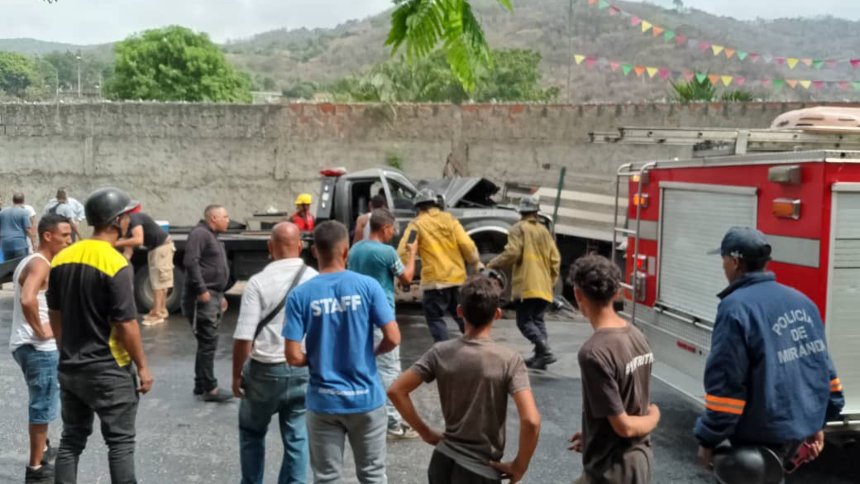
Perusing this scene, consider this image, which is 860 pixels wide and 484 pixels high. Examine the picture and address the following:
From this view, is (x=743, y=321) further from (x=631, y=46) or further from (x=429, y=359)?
(x=631, y=46)

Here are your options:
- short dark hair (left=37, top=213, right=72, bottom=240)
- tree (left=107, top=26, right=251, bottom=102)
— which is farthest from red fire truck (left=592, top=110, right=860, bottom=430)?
tree (left=107, top=26, right=251, bottom=102)

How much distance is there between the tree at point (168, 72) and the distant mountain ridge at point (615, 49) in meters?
24.8

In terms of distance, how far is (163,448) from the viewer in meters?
6.36

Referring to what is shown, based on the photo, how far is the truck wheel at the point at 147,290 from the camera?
12.1 meters

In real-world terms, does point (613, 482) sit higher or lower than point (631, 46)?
lower

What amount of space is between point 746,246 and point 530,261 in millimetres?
4866

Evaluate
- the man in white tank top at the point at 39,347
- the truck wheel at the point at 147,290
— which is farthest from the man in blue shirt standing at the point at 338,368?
the truck wheel at the point at 147,290

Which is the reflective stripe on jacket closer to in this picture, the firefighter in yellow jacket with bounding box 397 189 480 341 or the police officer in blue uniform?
the firefighter in yellow jacket with bounding box 397 189 480 341

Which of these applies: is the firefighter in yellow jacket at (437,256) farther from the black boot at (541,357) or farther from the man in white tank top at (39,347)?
the man in white tank top at (39,347)

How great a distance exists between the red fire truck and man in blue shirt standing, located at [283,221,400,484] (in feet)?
8.69

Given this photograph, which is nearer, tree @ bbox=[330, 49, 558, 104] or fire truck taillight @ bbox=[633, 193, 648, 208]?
tree @ bbox=[330, 49, 558, 104]

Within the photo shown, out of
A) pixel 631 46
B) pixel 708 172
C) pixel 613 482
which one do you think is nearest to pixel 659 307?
pixel 708 172

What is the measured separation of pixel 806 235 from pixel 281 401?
10.5ft

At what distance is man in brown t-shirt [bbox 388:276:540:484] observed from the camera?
3.57m
